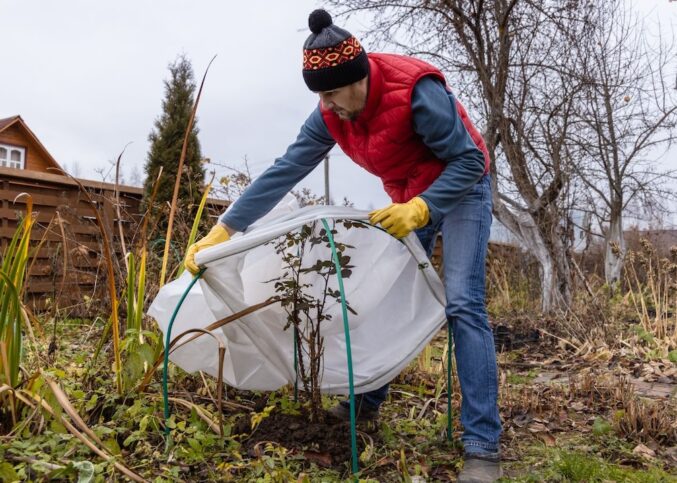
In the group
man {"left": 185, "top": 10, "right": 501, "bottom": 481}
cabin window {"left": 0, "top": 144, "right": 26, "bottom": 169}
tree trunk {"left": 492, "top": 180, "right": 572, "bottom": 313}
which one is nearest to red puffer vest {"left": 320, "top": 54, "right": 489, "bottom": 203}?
man {"left": 185, "top": 10, "right": 501, "bottom": 481}

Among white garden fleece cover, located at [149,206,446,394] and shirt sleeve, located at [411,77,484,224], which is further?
white garden fleece cover, located at [149,206,446,394]

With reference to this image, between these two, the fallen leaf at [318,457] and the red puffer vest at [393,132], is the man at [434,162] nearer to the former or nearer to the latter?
the red puffer vest at [393,132]

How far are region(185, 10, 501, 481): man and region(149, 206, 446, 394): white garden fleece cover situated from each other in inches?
7.7

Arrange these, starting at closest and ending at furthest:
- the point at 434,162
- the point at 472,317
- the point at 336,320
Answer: the point at 472,317 → the point at 434,162 → the point at 336,320

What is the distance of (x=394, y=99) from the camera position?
1.95m

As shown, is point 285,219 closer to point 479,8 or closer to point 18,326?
point 18,326

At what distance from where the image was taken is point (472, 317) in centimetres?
197

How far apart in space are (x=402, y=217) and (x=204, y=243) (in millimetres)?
778

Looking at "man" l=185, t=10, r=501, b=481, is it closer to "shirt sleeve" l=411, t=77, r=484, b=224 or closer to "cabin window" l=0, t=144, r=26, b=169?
"shirt sleeve" l=411, t=77, r=484, b=224

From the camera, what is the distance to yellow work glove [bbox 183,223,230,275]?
201 cm

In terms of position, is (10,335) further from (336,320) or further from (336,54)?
(336,54)

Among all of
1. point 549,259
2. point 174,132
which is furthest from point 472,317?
point 174,132

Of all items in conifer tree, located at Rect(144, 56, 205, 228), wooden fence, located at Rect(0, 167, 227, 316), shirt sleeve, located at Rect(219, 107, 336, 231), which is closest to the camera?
shirt sleeve, located at Rect(219, 107, 336, 231)

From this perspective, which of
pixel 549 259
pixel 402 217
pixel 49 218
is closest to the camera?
pixel 402 217
